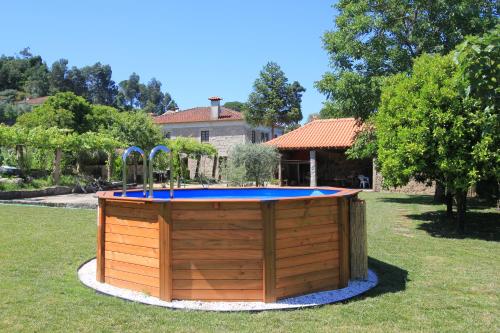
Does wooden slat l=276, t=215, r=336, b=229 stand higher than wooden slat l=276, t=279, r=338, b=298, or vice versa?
wooden slat l=276, t=215, r=336, b=229

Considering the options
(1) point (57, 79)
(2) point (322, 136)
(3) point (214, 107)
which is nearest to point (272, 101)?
(3) point (214, 107)

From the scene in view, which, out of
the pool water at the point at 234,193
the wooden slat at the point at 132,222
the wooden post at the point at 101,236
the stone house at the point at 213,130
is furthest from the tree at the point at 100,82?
the wooden slat at the point at 132,222

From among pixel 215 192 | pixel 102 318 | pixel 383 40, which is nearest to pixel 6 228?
pixel 215 192

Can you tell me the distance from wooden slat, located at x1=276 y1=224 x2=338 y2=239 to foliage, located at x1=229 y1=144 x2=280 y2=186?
66.9ft

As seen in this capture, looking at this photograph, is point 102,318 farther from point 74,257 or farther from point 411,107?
point 411,107

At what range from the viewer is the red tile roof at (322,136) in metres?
29.0

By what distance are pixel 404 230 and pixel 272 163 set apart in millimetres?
16700

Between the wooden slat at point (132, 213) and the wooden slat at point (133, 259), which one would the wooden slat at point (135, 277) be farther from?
the wooden slat at point (132, 213)

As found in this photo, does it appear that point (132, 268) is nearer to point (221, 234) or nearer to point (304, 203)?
point (221, 234)

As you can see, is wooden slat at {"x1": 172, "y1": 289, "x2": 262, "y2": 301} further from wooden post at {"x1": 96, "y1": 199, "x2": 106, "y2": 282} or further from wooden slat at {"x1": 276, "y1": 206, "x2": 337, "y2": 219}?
wooden post at {"x1": 96, "y1": 199, "x2": 106, "y2": 282}

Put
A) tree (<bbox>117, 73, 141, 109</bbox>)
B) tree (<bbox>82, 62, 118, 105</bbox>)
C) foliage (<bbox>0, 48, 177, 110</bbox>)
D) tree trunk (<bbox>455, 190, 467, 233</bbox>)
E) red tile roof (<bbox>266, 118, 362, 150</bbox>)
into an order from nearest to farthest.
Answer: tree trunk (<bbox>455, 190, 467, 233</bbox>) → red tile roof (<bbox>266, 118, 362, 150</bbox>) → foliage (<bbox>0, 48, 177, 110</bbox>) → tree (<bbox>82, 62, 118, 105</bbox>) → tree (<bbox>117, 73, 141, 109</bbox>)

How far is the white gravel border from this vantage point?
490cm

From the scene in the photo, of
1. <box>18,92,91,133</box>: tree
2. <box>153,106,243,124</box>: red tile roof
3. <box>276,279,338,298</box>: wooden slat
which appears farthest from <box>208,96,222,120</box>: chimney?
<box>276,279,338,298</box>: wooden slat

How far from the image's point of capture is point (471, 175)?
32.3 ft
